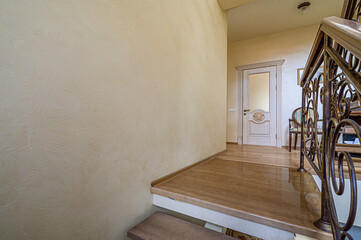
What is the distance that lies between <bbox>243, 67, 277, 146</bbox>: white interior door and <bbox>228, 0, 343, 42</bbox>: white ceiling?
37.1 inches

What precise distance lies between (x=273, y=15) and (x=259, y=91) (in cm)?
165

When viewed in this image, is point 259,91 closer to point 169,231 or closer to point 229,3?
point 229,3

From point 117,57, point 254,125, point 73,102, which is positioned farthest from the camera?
point 254,125

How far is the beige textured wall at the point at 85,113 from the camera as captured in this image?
1.97 ft

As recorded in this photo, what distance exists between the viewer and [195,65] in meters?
A: 1.89

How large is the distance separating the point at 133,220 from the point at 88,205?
37 cm

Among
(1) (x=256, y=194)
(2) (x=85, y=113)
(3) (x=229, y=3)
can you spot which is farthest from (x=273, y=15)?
(2) (x=85, y=113)

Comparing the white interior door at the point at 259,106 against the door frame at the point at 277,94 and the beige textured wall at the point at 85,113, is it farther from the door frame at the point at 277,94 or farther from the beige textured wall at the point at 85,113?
the beige textured wall at the point at 85,113

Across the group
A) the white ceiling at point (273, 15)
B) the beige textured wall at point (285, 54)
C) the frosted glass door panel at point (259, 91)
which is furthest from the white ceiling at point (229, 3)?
the frosted glass door panel at point (259, 91)

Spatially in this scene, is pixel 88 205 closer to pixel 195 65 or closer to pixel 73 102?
pixel 73 102

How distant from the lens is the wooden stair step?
0.94 metres

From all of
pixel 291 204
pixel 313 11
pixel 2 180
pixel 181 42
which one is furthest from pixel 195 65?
pixel 313 11

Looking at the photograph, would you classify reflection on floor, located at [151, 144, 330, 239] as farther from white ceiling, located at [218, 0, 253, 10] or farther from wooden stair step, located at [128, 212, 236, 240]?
white ceiling, located at [218, 0, 253, 10]

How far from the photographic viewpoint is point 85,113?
815mm
